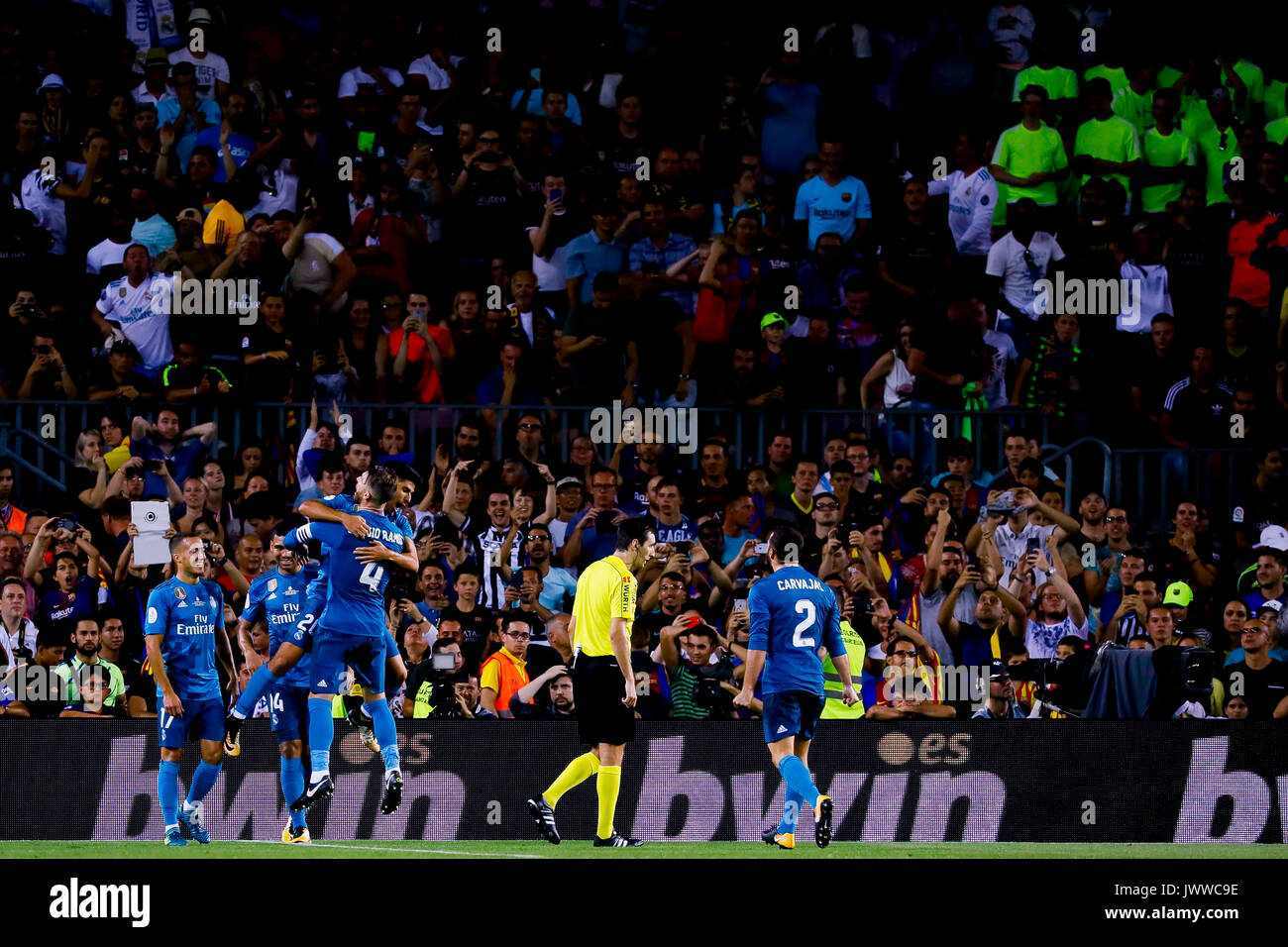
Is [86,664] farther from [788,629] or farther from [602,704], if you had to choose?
[788,629]

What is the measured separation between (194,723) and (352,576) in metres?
1.94

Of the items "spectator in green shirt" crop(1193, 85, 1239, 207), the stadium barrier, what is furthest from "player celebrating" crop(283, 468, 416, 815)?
"spectator in green shirt" crop(1193, 85, 1239, 207)

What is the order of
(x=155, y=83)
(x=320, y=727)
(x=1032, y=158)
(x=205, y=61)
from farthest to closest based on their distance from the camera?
1. (x=205, y=61)
2. (x=155, y=83)
3. (x=1032, y=158)
4. (x=320, y=727)

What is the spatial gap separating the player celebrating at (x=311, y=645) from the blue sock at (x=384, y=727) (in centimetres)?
12

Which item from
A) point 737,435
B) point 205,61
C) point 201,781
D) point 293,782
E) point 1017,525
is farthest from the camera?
point 205,61

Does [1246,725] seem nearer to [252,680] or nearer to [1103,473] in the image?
[1103,473]

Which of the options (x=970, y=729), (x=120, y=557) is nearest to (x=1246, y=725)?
(x=970, y=729)

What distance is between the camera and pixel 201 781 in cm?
1448

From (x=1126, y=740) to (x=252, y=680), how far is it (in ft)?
22.3

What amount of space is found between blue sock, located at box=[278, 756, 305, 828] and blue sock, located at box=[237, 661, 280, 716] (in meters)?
0.58

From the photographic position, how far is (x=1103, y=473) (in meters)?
19.3

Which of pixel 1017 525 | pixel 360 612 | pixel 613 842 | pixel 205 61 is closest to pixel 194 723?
pixel 360 612

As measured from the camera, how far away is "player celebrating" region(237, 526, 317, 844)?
14273mm

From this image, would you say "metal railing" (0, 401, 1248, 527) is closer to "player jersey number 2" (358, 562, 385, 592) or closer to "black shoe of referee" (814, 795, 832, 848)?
"player jersey number 2" (358, 562, 385, 592)
